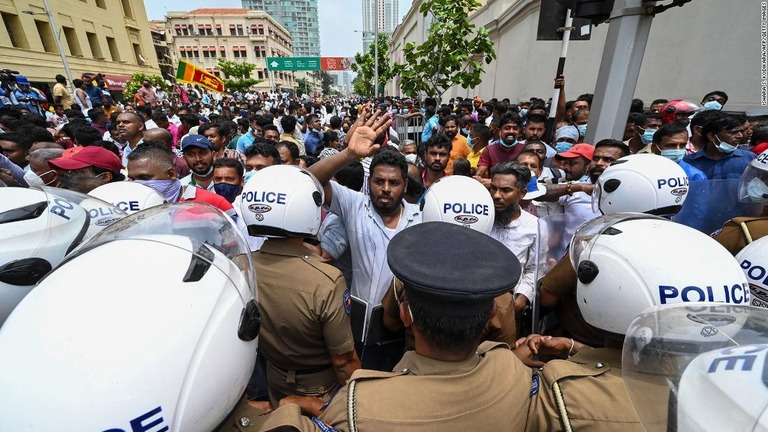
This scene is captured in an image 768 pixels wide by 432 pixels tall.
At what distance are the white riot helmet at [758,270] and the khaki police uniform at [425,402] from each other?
3.75 feet

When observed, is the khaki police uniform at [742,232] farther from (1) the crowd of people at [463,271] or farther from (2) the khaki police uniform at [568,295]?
(2) the khaki police uniform at [568,295]

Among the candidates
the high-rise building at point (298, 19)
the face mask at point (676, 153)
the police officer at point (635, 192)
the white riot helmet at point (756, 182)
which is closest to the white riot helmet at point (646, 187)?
the police officer at point (635, 192)

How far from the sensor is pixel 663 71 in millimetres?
9008

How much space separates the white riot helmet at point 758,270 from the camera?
1.43m

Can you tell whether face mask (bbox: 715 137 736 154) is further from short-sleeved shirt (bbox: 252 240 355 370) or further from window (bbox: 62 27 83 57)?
window (bbox: 62 27 83 57)

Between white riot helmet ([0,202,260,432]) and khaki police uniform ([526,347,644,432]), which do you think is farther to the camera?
khaki police uniform ([526,347,644,432])

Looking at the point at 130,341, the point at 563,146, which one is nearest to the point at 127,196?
the point at 130,341

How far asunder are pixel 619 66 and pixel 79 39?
1248 inches

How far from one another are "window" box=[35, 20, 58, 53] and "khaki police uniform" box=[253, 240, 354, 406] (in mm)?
29894

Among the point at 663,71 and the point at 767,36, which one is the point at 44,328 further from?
the point at 663,71

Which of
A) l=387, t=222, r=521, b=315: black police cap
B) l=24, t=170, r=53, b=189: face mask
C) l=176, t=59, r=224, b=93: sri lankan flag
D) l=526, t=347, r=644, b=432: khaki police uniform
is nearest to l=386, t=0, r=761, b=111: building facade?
l=526, t=347, r=644, b=432: khaki police uniform

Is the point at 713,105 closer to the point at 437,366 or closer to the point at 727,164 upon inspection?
the point at 727,164

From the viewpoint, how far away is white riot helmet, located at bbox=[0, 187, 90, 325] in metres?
1.16

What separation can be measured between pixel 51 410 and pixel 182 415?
0.26 m
